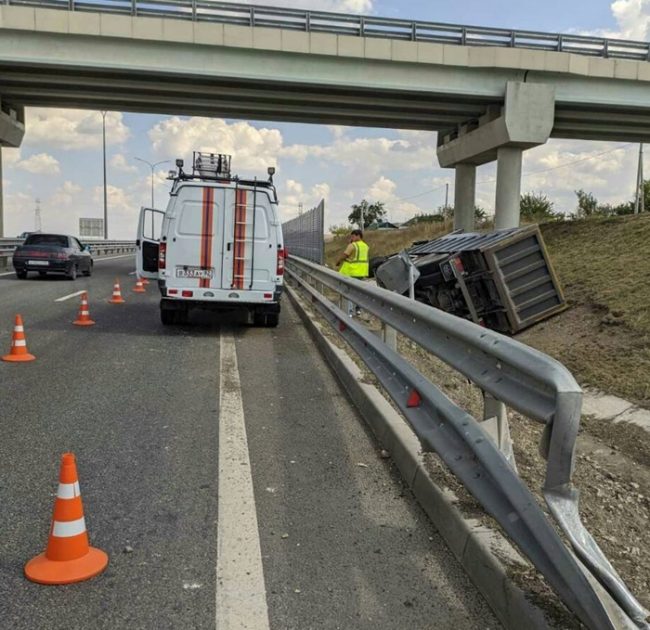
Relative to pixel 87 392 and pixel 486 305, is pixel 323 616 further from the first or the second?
pixel 486 305

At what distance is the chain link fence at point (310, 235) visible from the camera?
55.5ft

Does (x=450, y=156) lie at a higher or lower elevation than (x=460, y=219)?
higher

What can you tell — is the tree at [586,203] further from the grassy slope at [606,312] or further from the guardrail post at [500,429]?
the guardrail post at [500,429]

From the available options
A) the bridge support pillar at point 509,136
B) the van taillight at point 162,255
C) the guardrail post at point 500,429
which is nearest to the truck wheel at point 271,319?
the van taillight at point 162,255

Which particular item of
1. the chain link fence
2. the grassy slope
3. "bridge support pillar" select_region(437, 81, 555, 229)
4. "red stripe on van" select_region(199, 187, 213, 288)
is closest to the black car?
the chain link fence

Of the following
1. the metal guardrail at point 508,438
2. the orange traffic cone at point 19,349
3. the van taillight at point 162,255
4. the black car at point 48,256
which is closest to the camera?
the metal guardrail at point 508,438

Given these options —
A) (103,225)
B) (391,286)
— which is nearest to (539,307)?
(391,286)

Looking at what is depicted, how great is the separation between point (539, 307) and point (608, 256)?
370cm

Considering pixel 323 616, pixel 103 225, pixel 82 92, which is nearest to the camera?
pixel 323 616

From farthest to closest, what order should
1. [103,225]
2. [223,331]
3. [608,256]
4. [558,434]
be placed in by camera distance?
[103,225]
[608,256]
[223,331]
[558,434]

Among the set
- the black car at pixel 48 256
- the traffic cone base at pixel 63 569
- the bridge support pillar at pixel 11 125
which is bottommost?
the traffic cone base at pixel 63 569

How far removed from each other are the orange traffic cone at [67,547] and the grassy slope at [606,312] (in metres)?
6.35

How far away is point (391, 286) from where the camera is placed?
11.1 meters

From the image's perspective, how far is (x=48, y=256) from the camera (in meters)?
20.1
